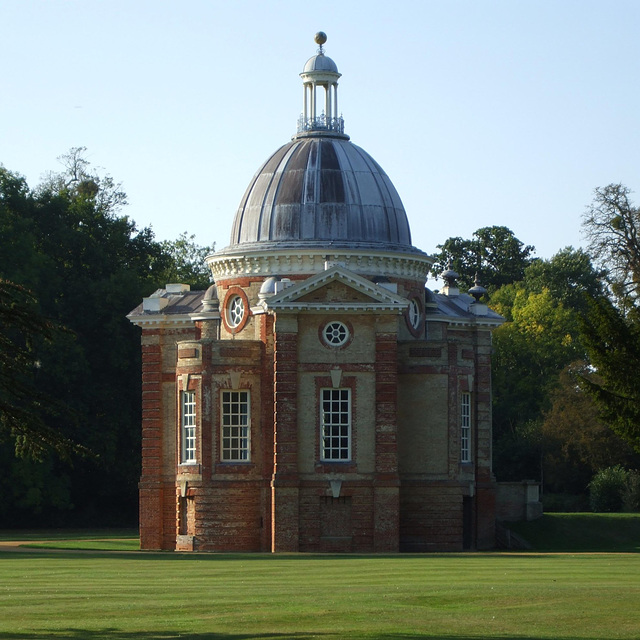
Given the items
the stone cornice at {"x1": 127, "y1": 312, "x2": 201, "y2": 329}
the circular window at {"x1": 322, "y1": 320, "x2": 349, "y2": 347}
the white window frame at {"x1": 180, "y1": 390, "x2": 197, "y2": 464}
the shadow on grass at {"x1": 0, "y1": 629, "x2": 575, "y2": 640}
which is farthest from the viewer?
the stone cornice at {"x1": 127, "y1": 312, "x2": 201, "y2": 329}

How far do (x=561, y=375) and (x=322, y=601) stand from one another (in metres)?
56.1

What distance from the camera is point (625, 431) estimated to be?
154ft

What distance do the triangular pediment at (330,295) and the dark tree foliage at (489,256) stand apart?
58627 mm

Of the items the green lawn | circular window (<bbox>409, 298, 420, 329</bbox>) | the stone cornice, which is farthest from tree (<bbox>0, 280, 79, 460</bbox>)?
circular window (<bbox>409, 298, 420, 329</bbox>)

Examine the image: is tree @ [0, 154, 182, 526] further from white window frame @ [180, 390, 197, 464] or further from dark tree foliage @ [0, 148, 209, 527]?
white window frame @ [180, 390, 197, 464]

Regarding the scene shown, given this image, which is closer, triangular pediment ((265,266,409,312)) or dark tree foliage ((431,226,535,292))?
triangular pediment ((265,266,409,312))

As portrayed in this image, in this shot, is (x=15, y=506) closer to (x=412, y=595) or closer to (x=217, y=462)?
(x=217, y=462)

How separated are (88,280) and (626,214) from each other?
86.7 feet

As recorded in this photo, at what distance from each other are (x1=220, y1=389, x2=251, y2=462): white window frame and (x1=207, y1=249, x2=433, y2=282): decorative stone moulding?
515cm

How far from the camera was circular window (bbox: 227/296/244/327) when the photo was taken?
58.4 metres

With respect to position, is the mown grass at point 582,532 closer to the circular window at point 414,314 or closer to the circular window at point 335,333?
the circular window at point 414,314

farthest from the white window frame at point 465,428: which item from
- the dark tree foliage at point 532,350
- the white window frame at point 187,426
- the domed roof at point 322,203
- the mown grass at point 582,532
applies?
the dark tree foliage at point 532,350

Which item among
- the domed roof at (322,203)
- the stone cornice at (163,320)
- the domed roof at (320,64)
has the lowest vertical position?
the stone cornice at (163,320)

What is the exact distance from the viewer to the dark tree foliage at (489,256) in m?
112
